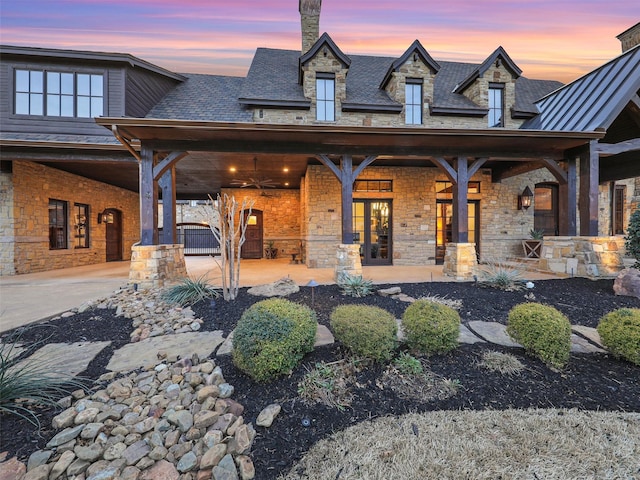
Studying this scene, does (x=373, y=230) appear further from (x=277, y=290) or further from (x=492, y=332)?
(x=492, y=332)

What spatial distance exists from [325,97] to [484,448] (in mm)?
8744

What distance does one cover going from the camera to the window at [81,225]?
9156 millimetres

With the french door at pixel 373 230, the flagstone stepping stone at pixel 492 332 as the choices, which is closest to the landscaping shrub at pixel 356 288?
the flagstone stepping stone at pixel 492 332

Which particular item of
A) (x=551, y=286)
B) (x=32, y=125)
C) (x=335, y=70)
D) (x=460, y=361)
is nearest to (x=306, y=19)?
(x=335, y=70)

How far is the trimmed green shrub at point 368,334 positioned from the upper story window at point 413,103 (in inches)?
312

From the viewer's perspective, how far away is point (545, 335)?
2.22 meters

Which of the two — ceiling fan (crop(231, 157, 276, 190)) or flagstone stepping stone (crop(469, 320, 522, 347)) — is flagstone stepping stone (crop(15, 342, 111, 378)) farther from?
ceiling fan (crop(231, 157, 276, 190))

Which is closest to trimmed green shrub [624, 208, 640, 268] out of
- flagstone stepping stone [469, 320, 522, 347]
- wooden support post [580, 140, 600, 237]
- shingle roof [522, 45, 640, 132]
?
wooden support post [580, 140, 600, 237]

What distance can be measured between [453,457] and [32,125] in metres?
11.3

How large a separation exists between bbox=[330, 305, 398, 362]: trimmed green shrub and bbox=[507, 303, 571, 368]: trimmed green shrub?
1.14 meters

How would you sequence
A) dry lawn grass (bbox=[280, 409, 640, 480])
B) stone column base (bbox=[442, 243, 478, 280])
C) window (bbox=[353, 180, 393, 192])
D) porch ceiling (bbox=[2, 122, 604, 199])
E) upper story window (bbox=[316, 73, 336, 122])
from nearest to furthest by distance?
dry lawn grass (bbox=[280, 409, 640, 480]), porch ceiling (bbox=[2, 122, 604, 199]), stone column base (bbox=[442, 243, 478, 280]), upper story window (bbox=[316, 73, 336, 122]), window (bbox=[353, 180, 393, 192])

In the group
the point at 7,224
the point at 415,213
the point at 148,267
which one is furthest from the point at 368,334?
the point at 7,224

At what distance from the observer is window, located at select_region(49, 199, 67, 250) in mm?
8294

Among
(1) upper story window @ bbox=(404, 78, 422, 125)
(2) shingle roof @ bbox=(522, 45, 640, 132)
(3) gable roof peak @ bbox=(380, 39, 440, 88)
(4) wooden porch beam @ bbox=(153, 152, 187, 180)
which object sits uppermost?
(3) gable roof peak @ bbox=(380, 39, 440, 88)
